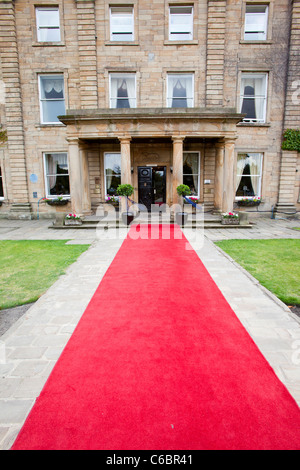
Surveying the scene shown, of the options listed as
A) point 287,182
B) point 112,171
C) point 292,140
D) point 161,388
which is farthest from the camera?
point 112,171

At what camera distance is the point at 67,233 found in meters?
10.9

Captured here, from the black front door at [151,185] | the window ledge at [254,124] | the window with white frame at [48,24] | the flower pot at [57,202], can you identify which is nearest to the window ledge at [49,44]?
the window with white frame at [48,24]

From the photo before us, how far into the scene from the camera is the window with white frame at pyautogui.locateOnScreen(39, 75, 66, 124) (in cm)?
1441

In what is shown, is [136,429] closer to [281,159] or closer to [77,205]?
[77,205]

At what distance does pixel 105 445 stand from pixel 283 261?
6064 millimetres

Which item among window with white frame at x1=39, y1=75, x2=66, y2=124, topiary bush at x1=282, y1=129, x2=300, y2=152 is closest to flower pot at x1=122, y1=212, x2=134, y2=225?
window with white frame at x1=39, y1=75, x2=66, y2=124

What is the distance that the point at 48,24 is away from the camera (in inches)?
552

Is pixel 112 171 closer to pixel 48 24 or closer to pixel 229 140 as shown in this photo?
pixel 229 140

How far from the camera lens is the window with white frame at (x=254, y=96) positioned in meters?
14.3

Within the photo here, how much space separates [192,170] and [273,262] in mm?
9078

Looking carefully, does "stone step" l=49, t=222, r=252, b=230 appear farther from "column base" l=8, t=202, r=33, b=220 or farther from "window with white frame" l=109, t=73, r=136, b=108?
"window with white frame" l=109, t=73, r=136, b=108

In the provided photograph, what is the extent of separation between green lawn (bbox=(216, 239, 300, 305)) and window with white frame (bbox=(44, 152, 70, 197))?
989 cm

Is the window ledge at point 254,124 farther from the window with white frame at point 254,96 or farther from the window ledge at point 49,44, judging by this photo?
the window ledge at point 49,44

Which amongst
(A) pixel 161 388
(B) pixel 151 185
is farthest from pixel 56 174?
(A) pixel 161 388
